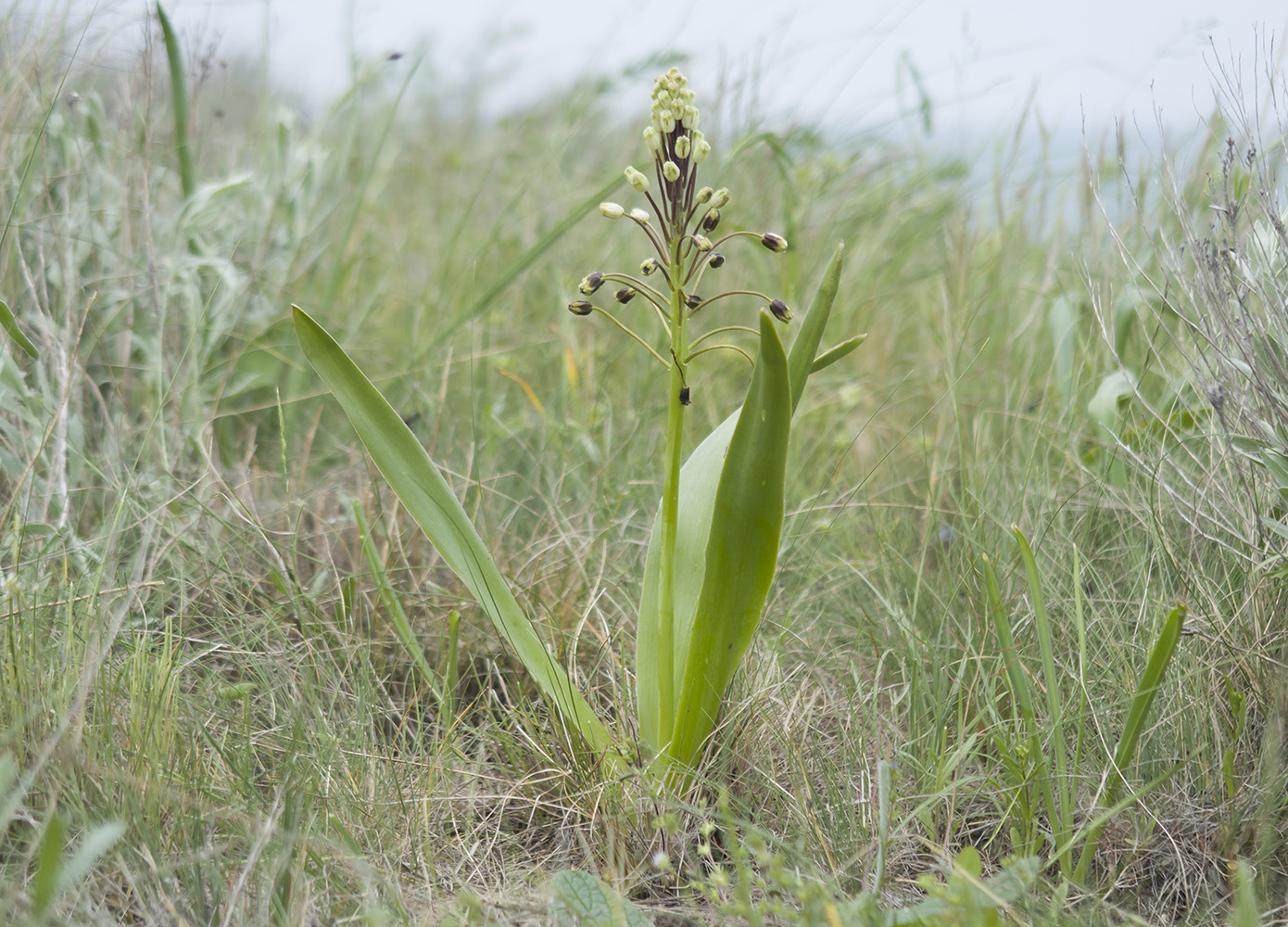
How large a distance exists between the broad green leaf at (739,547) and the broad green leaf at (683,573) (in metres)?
0.04

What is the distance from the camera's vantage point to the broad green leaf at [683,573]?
140cm

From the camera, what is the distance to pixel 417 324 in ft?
9.81

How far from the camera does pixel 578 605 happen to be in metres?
1.88

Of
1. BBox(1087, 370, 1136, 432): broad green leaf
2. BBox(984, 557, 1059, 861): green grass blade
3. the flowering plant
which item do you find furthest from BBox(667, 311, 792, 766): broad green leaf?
BBox(1087, 370, 1136, 432): broad green leaf

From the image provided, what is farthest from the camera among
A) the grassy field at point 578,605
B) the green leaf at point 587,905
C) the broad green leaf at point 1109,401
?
the broad green leaf at point 1109,401

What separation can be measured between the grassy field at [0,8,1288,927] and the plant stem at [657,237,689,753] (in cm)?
15

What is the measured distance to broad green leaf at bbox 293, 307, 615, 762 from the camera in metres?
1.40

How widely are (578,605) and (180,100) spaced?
1.76 m

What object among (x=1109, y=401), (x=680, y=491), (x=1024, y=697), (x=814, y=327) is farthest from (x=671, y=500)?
(x=1109, y=401)

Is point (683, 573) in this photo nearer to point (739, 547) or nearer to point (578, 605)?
point (739, 547)

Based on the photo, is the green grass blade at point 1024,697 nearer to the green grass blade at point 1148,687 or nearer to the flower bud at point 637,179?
the green grass blade at point 1148,687

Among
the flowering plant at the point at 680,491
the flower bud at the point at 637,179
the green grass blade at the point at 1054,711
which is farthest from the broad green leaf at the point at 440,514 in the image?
the green grass blade at the point at 1054,711

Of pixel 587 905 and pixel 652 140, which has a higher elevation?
pixel 652 140

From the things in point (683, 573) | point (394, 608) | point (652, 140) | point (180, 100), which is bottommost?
point (394, 608)
